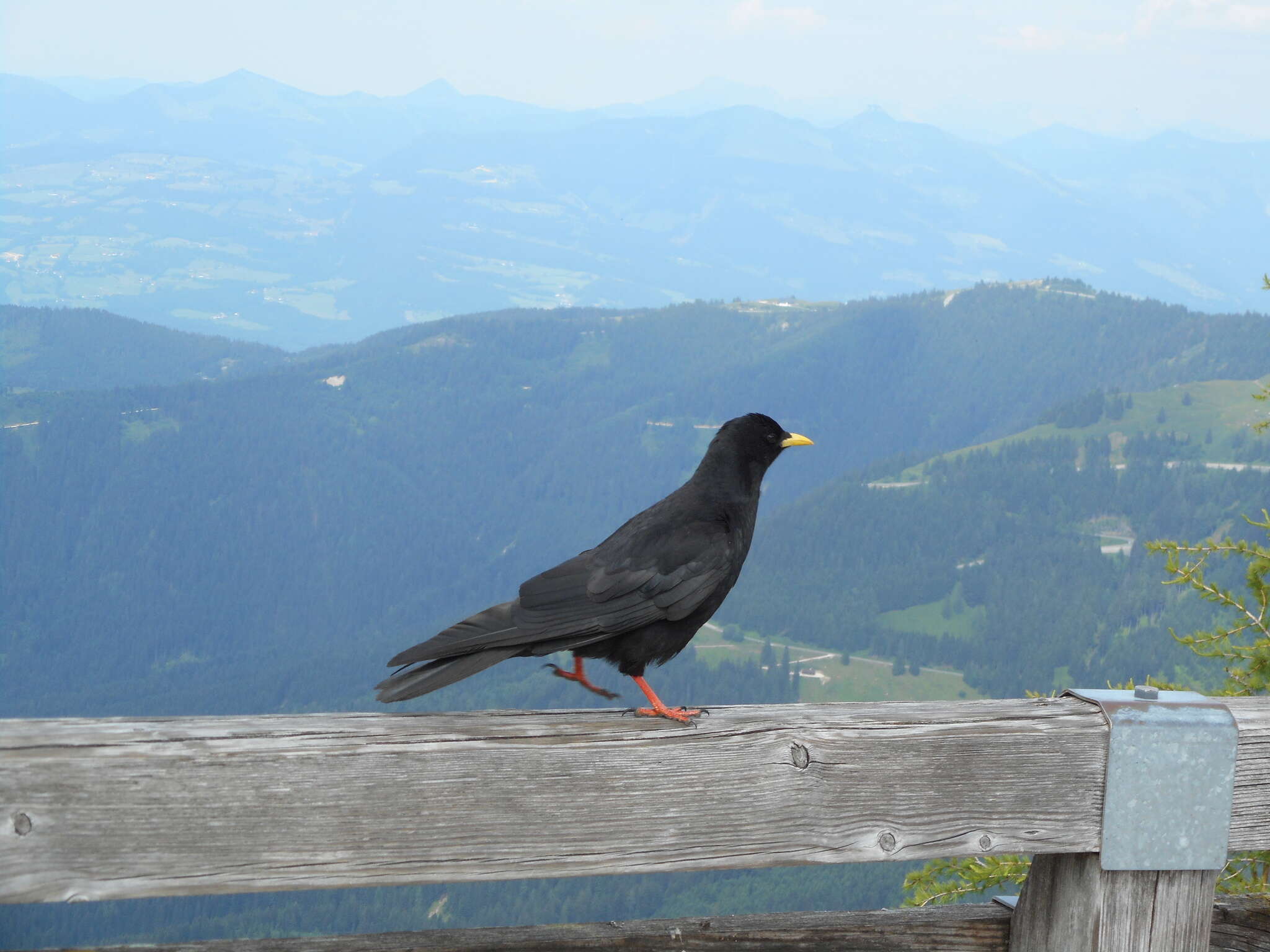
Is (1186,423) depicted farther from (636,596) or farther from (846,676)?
(636,596)

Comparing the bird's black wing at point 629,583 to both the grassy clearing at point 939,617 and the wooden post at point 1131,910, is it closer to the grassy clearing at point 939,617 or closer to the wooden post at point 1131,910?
the wooden post at point 1131,910

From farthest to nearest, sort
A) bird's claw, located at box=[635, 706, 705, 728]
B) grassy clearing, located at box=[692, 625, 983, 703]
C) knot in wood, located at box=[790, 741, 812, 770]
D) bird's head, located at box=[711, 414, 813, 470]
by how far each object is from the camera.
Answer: grassy clearing, located at box=[692, 625, 983, 703] → bird's head, located at box=[711, 414, 813, 470] → bird's claw, located at box=[635, 706, 705, 728] → knot in wood, located at box=[790, 741, 812, 770]

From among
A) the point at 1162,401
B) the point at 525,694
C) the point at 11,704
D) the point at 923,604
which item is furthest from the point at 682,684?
the point at 11,704

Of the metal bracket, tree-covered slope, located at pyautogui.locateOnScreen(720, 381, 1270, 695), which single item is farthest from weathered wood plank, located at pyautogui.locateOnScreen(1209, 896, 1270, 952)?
tree-covered slope, located at pyautogui.locateOnScreen(720, 381, 1270, 695)

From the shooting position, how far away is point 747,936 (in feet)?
8.50

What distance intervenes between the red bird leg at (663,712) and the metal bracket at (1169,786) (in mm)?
940

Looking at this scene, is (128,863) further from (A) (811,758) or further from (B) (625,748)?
(A) (811,758)

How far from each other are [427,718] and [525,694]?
360ft

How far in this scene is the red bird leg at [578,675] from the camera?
372cm

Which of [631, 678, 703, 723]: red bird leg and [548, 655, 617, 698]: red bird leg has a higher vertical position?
[631, 678, 703, 723]: red bird leg

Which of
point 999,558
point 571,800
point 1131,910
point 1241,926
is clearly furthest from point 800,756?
point 999,558

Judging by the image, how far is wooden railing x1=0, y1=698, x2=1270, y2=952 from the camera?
1.92 m

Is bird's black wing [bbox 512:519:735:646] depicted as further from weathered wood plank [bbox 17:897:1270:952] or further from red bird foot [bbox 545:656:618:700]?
weathered wood plank [bbox 17:897:1270:952]

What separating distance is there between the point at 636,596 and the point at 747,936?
122 centimetres
